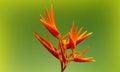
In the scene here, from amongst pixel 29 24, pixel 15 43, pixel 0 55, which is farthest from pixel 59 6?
pixel 0 55

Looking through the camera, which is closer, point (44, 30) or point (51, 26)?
point (51, 26)

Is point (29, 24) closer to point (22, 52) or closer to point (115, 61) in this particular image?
point (22, 52)

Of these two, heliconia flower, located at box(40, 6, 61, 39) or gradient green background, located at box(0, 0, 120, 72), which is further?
gradient green background, located at box(0, 0, 120, 72)

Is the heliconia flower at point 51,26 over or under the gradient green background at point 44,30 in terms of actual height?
over

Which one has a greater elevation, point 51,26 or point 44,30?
point 51,26

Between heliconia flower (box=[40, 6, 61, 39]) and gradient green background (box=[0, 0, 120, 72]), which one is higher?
heliconia flower (box=[40, 6, 61, 39])

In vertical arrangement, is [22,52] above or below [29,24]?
below

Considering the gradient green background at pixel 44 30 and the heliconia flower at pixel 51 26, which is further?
the gradient green background at pixel 44 30

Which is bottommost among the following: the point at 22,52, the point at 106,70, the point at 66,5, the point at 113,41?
the point at 106,70
